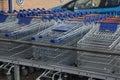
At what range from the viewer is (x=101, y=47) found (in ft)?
11.5

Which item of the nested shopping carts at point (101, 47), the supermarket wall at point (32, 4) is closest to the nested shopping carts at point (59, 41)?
the nested shopping carts at point (101, 47)

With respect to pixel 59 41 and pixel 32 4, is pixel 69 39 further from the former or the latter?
pixel 32 4

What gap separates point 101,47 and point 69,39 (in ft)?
1.95

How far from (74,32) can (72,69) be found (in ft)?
2.81

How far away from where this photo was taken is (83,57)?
11.7ft

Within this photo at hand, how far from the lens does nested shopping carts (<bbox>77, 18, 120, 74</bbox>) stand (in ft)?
11.0

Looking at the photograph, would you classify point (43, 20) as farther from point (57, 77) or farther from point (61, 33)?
point (57, 77)

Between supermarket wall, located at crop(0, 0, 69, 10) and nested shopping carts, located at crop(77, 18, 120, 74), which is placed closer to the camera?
nested shopping carts, located at crop(77, 18, 120, 74)

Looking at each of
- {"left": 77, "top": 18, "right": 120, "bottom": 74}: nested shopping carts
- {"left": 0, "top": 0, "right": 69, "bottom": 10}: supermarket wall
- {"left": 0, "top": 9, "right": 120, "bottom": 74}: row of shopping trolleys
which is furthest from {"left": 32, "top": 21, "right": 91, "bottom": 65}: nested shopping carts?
{"left": 0, "top": 0, "right": 69, "bottom": 10}: supermarket wall

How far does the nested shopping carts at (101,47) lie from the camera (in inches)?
132

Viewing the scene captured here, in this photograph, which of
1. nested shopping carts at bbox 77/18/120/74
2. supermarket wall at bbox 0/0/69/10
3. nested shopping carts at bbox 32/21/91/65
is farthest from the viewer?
supermarket wall at bbox 0/0/69/10

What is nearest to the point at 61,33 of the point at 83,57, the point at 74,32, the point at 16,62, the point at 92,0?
the point at 74,32

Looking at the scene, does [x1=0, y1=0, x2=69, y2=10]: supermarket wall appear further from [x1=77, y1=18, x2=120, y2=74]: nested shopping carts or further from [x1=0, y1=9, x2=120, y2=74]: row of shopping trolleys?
A: [x1=77, y1=18, x2=120, y2=74]: nested shopping carts

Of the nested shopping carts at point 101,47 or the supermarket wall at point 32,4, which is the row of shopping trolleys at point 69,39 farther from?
the supermarket wall at point 32,4
